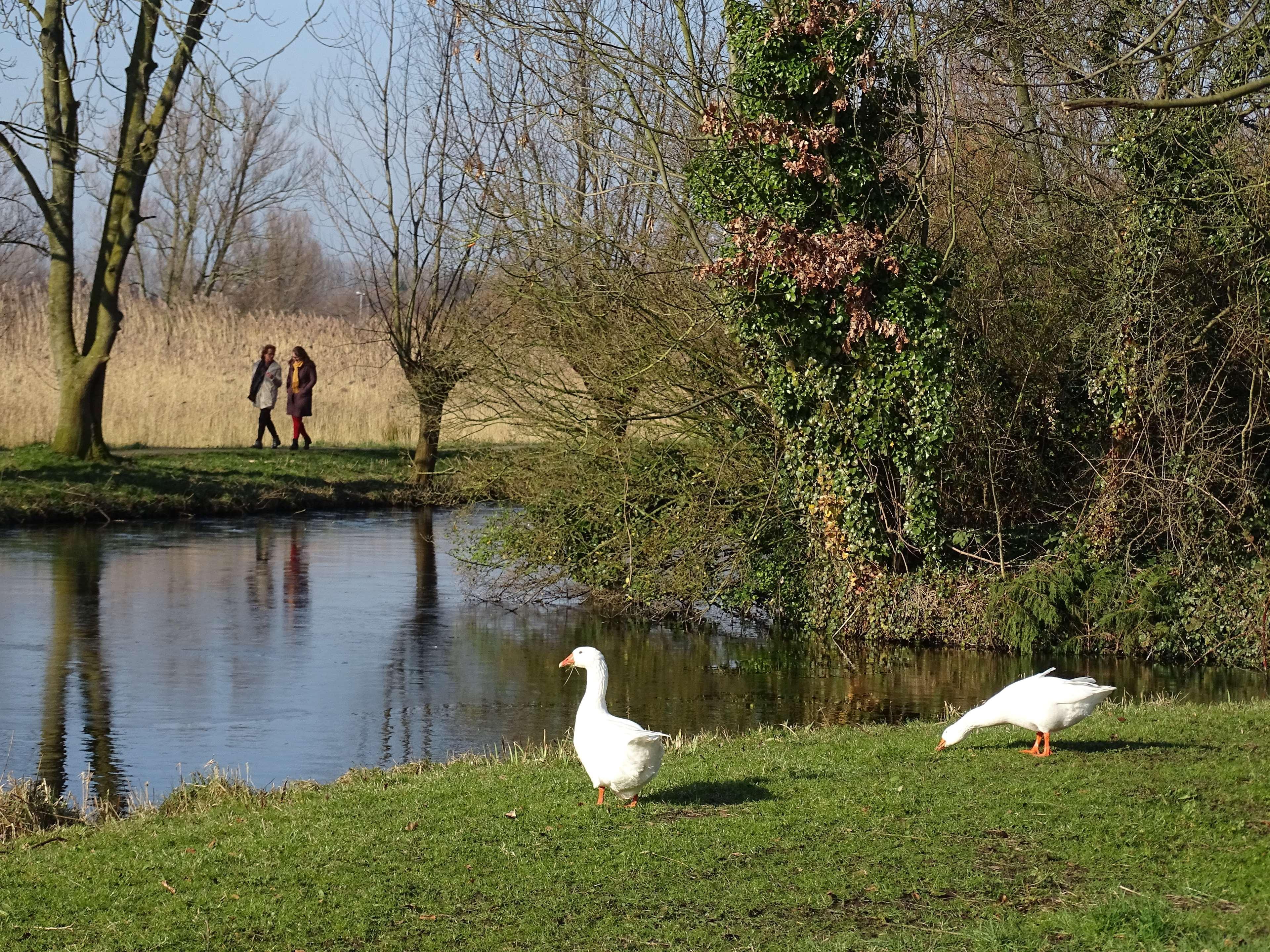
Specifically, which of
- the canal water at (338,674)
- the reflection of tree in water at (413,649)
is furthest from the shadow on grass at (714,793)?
the reflection of tree in water at (413,649)

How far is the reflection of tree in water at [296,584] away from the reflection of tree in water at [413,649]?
1363mm

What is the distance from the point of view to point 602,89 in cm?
1827

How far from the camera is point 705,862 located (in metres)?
7.23

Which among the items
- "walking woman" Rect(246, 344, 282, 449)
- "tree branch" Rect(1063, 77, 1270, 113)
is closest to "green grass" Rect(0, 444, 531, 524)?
"walking woman" Rect(246, 344, 282, 449)

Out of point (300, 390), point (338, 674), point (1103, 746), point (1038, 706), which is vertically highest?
point (300, 390)

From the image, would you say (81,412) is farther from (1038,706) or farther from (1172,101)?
(1172,101)

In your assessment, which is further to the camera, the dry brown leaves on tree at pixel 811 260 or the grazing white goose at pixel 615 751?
the dry brown leaves on tree at pixel 811 260

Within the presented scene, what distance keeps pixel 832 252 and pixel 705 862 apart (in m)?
10.8

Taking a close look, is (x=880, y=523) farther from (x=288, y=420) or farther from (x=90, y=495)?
(x=288, y=420)

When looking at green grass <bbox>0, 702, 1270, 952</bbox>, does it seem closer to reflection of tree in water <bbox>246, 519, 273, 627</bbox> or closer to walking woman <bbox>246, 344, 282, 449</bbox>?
reflection of tree in water <bbox>246, 519, 273, 627</bbox>

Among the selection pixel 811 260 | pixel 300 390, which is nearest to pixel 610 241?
pixel 811 260

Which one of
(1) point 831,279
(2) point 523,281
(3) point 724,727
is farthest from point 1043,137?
(3) point 724,727

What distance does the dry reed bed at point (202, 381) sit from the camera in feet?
115

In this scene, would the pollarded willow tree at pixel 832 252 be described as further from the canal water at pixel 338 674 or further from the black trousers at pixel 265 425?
the black trousers at pixel 265 425
